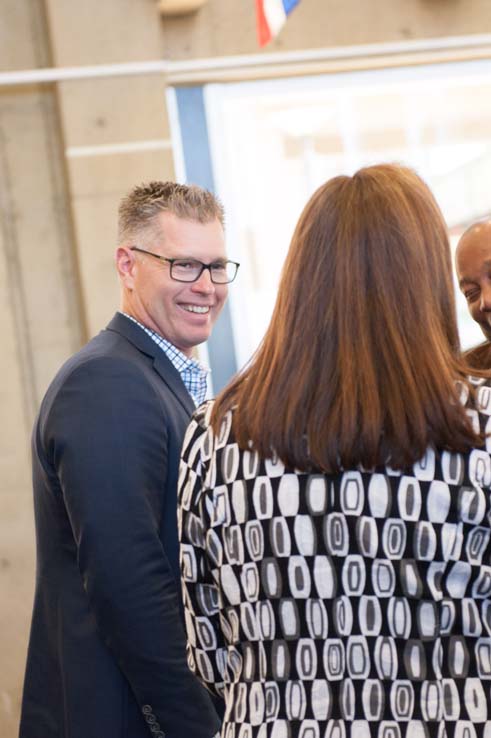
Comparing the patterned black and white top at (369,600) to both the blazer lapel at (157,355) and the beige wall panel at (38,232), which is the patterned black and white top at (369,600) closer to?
the blazer lapel at (157,355)

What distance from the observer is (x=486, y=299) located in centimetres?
219

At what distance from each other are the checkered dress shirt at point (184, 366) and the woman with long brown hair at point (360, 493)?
2.38 ft

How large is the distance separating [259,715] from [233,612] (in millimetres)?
145

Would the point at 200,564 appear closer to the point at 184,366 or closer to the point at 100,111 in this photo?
the point at 184,366

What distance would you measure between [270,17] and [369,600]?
266 cm

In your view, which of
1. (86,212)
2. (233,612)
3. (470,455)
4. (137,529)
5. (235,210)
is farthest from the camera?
(235,210)

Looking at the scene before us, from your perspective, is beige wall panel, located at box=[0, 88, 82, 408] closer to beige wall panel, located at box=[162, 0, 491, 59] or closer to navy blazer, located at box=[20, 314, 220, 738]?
beige wall panel, located at box=[162, 0, 491, 59]

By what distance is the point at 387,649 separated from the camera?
1.42 m

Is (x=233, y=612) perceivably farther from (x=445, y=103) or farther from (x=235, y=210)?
(x=445, y=103)

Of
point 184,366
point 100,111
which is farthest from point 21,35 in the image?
point 184,366

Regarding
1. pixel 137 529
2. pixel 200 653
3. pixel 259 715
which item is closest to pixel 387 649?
pixel 259 715

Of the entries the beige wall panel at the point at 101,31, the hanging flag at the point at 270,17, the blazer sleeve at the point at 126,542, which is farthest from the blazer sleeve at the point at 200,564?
the beige wall panel at the point at 101,31

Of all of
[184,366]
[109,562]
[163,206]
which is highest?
[163,206]

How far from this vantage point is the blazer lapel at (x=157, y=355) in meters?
2.15
